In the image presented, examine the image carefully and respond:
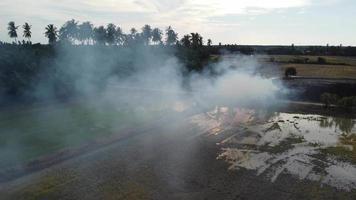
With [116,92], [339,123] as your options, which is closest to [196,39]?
[116,92]

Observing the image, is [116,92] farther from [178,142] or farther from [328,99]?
[328,99]

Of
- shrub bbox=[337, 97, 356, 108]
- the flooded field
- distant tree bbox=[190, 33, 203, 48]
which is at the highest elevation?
distant tree bbox=[190, 33, 203, 48]

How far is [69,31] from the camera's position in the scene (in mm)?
101438

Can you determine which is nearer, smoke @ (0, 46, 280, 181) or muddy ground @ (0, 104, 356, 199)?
muddy ground @ (0, 104, 356, 199)

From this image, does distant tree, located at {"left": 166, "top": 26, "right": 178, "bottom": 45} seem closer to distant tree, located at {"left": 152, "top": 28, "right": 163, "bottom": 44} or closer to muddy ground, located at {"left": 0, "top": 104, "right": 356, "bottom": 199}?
distant tree, located at {"left": 152, "top": 28, "right": 163, "bottom": 44}

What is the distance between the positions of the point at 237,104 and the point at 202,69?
57.5ft

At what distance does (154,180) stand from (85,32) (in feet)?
299

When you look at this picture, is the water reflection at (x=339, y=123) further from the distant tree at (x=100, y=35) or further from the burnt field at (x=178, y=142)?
the distant tree at (x=100, y=35)

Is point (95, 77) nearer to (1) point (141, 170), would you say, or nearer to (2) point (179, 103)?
(2) point (179, 103)

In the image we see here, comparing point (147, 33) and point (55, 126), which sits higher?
point (147, 33)

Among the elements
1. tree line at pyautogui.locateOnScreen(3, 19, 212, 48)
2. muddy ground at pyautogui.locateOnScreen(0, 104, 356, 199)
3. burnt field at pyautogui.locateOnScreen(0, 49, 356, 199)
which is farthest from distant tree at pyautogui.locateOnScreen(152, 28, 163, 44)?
muddy ground at pyautogui.locateOnScreen(0, 104, 356, 199)

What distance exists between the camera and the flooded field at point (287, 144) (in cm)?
2316

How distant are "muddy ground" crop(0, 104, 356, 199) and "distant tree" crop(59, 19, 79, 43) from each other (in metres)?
77.4

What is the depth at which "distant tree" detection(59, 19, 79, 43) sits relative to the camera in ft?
322
